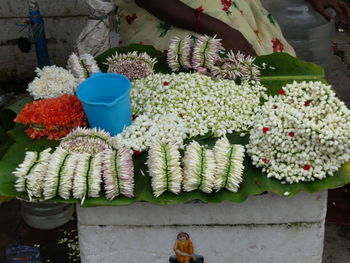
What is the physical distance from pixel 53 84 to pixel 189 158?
81 centimetres

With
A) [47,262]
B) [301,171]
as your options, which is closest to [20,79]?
[47,262]

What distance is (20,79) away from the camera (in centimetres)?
486

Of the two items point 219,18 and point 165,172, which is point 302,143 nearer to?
point 165,172

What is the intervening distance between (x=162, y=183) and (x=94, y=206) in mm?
273

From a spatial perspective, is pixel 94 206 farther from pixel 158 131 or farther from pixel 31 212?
pixel 31 212

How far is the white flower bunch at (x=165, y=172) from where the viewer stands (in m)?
1.82

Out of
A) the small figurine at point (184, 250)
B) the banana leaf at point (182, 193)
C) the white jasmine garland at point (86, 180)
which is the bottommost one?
the small figurine at point (184, 250)

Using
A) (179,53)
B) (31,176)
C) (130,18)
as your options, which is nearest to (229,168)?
(31,176)

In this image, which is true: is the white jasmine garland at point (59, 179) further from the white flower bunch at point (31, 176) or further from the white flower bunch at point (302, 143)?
the white flower bunch at point (302, 143)

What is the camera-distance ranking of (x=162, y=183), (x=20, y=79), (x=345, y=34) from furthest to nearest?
(x=345, y=34)
(x=20, y=79)
(x=162, y=183)

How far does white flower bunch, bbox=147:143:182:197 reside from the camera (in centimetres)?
182

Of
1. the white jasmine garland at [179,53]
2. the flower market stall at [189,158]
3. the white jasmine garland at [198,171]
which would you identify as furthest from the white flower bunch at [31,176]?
the white jasmine garland at [179,53]

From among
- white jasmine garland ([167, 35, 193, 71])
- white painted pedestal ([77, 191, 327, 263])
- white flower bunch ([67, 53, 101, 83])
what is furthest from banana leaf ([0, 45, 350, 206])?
white jasmine garland ([167, 35, 193, 71])

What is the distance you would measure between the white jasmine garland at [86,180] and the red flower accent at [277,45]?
148cm
